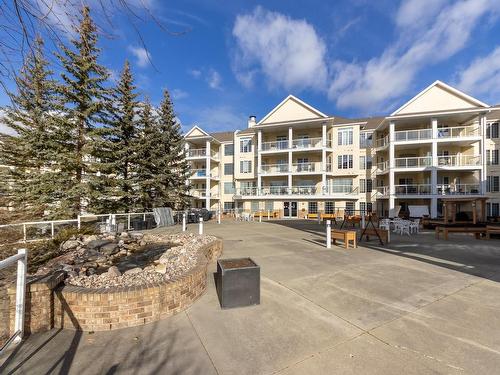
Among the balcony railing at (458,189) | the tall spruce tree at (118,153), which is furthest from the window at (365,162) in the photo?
the tall spruce tree at (118,153)

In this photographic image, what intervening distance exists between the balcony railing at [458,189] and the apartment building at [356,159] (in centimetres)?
10

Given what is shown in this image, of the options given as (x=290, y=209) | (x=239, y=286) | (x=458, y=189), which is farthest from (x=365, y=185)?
(x=239, y=286)

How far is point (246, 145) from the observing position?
3375cm

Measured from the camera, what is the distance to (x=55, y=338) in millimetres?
3465

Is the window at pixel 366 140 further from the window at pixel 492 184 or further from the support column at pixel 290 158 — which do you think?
the window at pixel 492 184

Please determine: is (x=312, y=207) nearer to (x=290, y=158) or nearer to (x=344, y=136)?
(x=290, y=158)

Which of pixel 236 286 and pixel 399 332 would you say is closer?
pixel 399 332

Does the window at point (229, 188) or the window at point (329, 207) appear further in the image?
the window at point (229, 188)

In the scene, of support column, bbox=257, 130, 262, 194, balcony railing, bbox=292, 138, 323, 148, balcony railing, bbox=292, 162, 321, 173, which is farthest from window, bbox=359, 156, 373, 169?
support column, bbox=257, 130, 262, 194

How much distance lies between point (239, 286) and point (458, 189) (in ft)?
93.3

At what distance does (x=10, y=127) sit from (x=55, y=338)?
20.7 m

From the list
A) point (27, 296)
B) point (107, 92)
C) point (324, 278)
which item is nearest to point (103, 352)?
point (27, 296)

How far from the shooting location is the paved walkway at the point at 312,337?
2.87 meters

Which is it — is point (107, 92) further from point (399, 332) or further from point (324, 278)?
point (399, 332)
